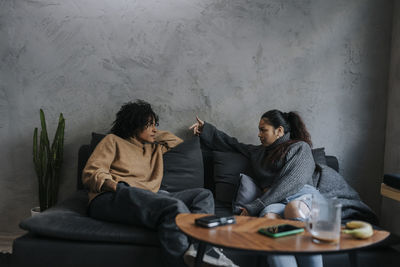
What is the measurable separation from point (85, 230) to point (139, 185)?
1.58 ft

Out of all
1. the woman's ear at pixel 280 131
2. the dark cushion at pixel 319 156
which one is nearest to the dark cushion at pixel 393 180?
the dark cushion at pixel 319 156

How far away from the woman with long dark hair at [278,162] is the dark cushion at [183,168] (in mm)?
170

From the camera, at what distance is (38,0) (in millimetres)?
2748

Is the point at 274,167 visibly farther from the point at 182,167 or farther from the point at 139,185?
the point at 139,185

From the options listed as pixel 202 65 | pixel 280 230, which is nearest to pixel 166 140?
pixel 202 65

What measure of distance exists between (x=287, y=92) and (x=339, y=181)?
0.78 metres

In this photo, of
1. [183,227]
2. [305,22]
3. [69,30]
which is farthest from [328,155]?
[69,30]

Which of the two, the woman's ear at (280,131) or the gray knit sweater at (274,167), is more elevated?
the woman's ear at (280,131)

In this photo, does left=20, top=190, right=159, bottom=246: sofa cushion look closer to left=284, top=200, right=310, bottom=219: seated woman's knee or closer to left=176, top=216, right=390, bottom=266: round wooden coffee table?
left=176, top=216, right=390, bottom=266: round wooden coffee table

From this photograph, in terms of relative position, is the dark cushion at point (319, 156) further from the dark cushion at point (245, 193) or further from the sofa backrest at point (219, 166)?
the dark cushion at point (245, 193)

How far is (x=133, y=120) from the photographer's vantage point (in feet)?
7.92

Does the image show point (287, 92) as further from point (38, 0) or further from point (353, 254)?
point (38, 0)

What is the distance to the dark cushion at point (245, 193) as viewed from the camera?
2263 mm

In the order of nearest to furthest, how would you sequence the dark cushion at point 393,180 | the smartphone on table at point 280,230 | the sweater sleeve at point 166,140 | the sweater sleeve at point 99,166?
1. the smartphone on table at point 280,230
2. the dark cushion at point 393,180
3. the sweater sleeve at point 99,166
4. the sweater sleeve at point 166,140
